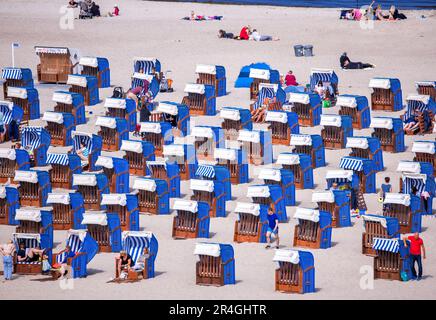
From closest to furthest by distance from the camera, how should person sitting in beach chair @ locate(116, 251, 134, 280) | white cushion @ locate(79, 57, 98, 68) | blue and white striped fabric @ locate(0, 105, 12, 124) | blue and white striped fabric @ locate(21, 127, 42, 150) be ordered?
person sitting in beach chair @ locate(116, 251, 134, 280)
blue and white striped fabric @ locate(21, 127, 42, 150)
blue and white striped fabric @ locate(0, 105, 12, 124)
white cushion @ locate(79, 57, 98, 68)

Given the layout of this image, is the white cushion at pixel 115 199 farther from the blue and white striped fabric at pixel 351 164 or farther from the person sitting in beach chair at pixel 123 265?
the blue and white striped fabric at pixel 351 164

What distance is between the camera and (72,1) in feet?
229

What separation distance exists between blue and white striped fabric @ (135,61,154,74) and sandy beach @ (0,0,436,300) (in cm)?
97

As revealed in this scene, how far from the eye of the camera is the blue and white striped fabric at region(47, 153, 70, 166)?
39.5 m

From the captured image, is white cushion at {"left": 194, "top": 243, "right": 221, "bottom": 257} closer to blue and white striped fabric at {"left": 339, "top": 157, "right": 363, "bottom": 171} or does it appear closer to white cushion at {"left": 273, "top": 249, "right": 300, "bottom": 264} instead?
white cushion at {"left": 273, "top": 249, "right": 300, "bottom": 264}

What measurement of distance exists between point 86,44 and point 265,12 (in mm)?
14196

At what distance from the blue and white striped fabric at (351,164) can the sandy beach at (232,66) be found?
0.84 metres

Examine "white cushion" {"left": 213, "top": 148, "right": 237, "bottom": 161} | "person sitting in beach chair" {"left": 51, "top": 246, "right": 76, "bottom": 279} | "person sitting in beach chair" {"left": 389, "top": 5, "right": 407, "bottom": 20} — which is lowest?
"person sitting in beach chair" {"left": 51, "top": 246, "right": 76, "bottom": 279}

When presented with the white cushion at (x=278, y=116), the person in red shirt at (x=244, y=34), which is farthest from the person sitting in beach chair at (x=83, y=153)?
the person in red shirt at (x=244, y=34)

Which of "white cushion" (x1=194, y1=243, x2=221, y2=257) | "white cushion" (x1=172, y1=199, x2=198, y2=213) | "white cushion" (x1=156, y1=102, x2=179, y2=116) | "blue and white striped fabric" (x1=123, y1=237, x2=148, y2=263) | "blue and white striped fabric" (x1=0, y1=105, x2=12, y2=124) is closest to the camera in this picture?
"white cushion" (x1=194, y1=243, x2=221, y2=257)

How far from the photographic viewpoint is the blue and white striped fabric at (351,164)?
3856 cm

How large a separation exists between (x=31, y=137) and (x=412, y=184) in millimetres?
11027

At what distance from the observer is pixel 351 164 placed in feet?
127

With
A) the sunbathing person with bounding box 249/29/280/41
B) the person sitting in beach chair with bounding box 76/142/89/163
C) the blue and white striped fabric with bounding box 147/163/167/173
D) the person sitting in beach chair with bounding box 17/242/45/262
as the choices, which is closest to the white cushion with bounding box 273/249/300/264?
the person sitting in beach chair with bounding box 17/242/45/262
